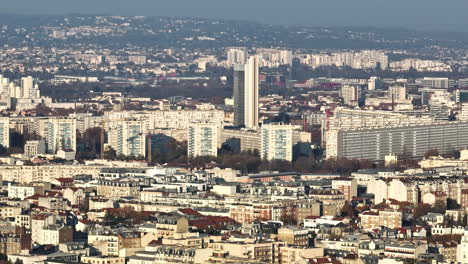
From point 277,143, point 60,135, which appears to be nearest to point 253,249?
point 277,143

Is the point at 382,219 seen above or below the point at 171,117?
above

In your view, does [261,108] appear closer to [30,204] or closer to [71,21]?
[30,204]

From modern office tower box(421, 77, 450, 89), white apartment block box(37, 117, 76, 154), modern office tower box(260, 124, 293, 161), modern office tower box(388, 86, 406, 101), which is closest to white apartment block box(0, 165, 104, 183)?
modern office tower box(260, 124, 293, 161)

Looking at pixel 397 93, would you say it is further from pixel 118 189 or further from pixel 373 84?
pixel 118 189

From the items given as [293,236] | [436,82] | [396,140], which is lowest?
[436,82]

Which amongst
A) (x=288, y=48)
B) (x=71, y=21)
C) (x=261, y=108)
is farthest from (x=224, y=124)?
(x=71, y=21)

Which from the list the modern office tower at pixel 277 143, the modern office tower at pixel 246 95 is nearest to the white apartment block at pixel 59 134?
the modern office tower at pixel 277 143

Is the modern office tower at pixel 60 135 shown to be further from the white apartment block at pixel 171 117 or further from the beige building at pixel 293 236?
the beige building at pixel 293 236
